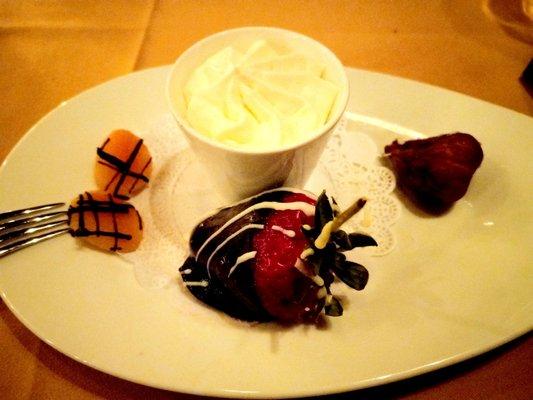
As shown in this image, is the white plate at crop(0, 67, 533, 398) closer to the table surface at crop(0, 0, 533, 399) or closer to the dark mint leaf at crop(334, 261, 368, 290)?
the dark mint leaf at crop(334, 261, 368, 290)

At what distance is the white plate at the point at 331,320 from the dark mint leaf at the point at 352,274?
0.36 feet

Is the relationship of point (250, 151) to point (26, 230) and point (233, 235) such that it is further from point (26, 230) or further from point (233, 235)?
point (26, 230)

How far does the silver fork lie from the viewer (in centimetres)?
74

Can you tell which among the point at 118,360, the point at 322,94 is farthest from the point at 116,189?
the point at 322,94

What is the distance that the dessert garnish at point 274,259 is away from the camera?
61 centimetres

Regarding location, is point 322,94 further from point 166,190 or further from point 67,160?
point 67,160

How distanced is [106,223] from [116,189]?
11 cm

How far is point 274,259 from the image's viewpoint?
24.7 inches

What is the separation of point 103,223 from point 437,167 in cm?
66

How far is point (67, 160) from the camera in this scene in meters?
0.89

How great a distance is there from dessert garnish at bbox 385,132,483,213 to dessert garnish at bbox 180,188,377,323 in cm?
26

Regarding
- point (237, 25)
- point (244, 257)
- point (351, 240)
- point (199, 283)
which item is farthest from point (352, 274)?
point (237, 25)

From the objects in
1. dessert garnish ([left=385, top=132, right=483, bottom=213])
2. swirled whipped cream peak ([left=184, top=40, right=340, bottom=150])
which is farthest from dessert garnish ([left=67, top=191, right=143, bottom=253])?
dessert garnish ([left=385, top=132, right=483, bottom=213])

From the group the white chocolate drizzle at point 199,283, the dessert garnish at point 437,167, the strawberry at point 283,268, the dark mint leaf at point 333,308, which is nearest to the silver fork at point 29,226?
the white chocolate drizzle at point 199,283
